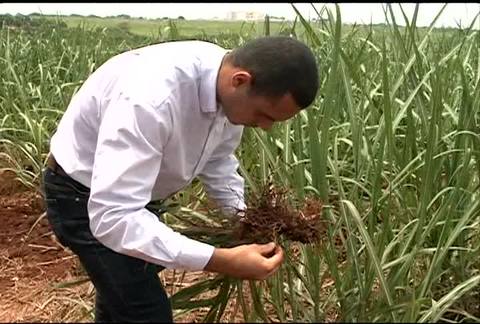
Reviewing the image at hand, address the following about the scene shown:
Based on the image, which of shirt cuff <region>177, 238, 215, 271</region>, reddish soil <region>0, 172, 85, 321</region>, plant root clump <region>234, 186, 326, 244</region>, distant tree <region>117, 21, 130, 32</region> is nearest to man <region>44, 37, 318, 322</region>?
shirt cuff <region>177, 238, 215, 271</region>

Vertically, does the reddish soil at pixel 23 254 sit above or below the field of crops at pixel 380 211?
below

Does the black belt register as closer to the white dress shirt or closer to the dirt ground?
the white dress shirt

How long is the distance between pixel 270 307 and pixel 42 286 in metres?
0.79

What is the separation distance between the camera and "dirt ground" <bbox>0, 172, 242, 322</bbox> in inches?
78.9

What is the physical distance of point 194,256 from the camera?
1.38 metres

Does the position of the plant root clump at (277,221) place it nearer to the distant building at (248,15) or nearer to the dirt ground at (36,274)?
the dirt ground at (36,274)

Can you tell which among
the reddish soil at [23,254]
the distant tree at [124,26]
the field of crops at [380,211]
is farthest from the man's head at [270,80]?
the distant tree at [124,26]

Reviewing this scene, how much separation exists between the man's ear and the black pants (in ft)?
1.23

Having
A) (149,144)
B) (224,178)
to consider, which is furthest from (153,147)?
(224,178)

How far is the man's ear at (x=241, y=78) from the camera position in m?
1.44

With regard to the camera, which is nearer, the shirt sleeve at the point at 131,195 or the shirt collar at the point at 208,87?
the shirt sleeve at the point at 131,195

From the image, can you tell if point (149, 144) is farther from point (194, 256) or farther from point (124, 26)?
point (124, 26)

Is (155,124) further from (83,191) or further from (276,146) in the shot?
(276,146)

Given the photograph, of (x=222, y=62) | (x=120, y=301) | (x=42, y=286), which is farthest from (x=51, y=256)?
(x=222, y=62)
